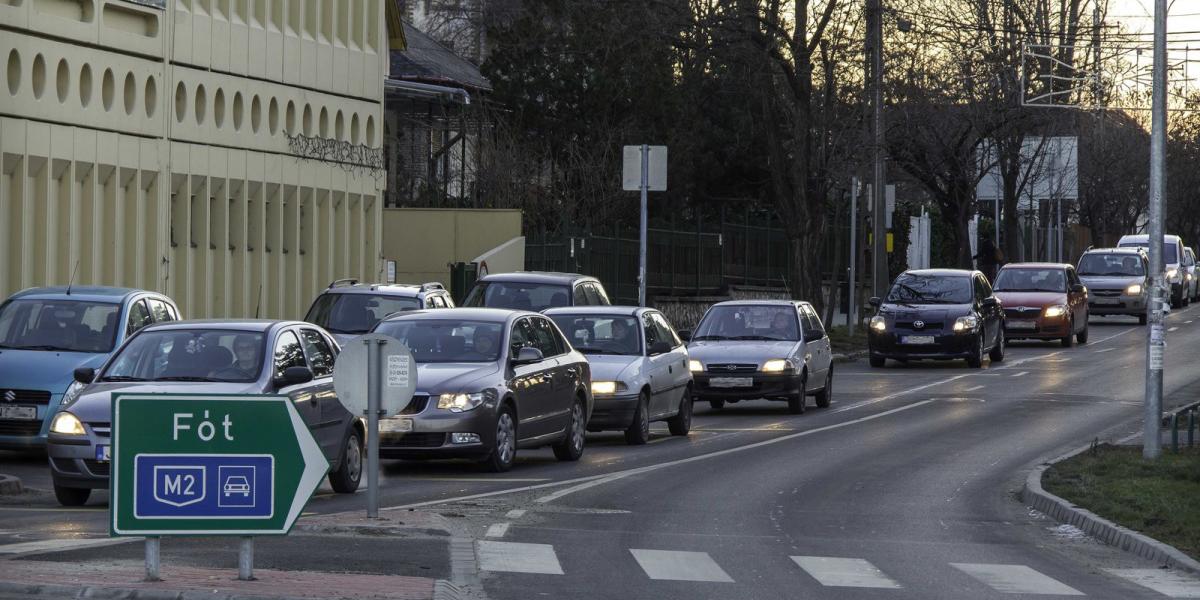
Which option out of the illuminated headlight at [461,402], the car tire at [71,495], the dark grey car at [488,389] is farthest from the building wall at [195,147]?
the car tire at [71,495]

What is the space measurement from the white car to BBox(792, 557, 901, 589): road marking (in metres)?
8.58

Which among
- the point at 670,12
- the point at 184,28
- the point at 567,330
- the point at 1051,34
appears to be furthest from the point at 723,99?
the point at 567,330

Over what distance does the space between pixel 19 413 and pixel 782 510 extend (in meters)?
6.90

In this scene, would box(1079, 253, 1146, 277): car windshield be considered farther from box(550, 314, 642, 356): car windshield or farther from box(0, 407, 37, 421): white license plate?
box(0, 407, 37, 421): white license plate

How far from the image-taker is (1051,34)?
52.1 meters

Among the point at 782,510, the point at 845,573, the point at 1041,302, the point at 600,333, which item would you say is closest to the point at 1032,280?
the point at 1041,302

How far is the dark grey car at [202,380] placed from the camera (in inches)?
598

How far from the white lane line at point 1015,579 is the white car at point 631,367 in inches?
352

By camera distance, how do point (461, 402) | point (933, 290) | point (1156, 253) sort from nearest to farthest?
point (461, 402)
point (1156, 253)
point (933, 290)

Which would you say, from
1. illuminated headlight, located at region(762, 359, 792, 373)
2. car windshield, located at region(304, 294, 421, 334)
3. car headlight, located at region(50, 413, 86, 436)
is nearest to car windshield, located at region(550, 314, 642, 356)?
car windshield, located at region(304, 294, 421, 334)

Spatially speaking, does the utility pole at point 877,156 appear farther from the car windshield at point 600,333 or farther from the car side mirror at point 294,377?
the car side mirror at point 294,377

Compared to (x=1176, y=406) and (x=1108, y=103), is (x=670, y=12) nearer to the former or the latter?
(x=1176, y=406)

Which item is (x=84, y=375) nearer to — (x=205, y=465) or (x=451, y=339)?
(x=451, y=339)

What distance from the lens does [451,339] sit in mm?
19188
